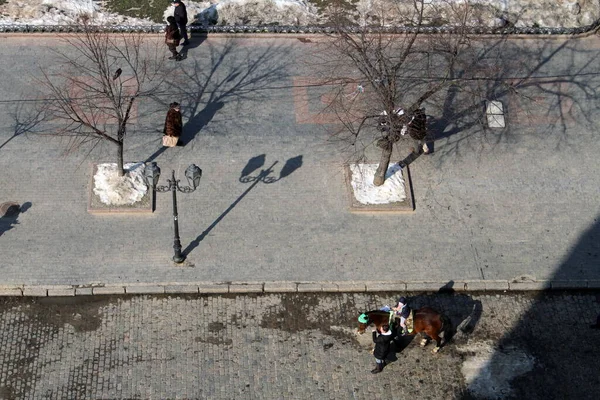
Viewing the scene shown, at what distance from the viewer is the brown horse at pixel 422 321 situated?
1598 centimetres

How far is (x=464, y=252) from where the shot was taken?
1852 centimetres

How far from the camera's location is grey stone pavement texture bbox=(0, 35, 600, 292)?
17.9 metres

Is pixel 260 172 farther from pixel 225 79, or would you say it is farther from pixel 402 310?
pixel 402 310

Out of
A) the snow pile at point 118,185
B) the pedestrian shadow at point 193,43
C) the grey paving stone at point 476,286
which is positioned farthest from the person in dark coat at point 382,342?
the pedestrian shadow at point 193,43

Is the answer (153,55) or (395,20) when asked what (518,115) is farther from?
(153,55)

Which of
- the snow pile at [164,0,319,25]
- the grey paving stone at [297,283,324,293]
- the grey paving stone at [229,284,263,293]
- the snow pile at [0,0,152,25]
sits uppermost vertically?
the snow pile at [164,0,319,25]

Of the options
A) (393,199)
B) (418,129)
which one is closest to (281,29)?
(418,129)

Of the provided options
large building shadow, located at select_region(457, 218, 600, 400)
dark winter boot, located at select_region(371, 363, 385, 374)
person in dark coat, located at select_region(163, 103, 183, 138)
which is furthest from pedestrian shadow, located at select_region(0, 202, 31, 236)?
large building shadow, located at select_region(457, 218, 600, 400)

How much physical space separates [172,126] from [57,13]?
6.22 m

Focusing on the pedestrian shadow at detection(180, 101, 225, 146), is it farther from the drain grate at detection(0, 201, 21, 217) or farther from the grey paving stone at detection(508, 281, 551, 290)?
the grey paving stone at detection(508, 281, 551, 290)

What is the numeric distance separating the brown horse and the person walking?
673 cm

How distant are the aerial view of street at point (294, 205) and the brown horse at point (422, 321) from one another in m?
0.05

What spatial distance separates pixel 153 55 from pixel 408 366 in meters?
11.1

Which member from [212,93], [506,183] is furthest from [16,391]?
[506,183]
